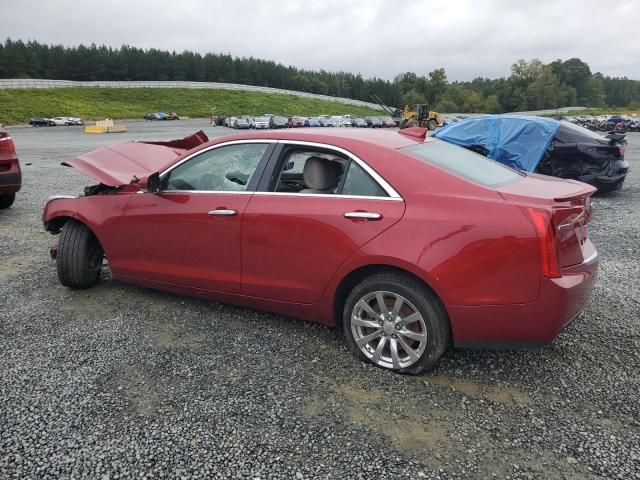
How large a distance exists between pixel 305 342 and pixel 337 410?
0.88m

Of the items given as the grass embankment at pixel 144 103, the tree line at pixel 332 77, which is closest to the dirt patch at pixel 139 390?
the grass embankment at pixel 144 103

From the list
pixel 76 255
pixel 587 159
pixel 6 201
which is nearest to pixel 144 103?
pixel 6 201

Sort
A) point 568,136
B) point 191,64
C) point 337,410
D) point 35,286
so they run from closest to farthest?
point 337,410 < point 35,286 < point 568,136 < point 191,64

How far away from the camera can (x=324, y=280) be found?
3.37 metres

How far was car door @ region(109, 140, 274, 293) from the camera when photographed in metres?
3.77

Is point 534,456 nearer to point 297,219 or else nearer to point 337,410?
point 337,410

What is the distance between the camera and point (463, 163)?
3.58m

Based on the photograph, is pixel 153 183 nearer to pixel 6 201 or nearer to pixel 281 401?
→ pixel 281 401

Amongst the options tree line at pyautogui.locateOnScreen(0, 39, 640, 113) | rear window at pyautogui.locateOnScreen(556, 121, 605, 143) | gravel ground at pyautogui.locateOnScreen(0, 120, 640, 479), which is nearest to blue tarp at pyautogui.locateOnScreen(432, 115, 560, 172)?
rear window at pyautogui.locateOnScreen(556, 121, 605, 143)

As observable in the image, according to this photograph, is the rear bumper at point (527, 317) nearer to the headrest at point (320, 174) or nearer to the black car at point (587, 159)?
the headrest at point (320, 174)

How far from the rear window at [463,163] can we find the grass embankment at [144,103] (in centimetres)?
6166

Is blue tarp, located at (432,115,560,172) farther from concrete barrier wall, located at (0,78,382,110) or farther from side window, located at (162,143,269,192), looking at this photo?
concrete barrier wall, located at (0,78,382,110)

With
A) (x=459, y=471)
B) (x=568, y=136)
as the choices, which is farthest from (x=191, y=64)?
(x=459, y=471)

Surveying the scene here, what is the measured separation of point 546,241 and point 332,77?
132562 mm
